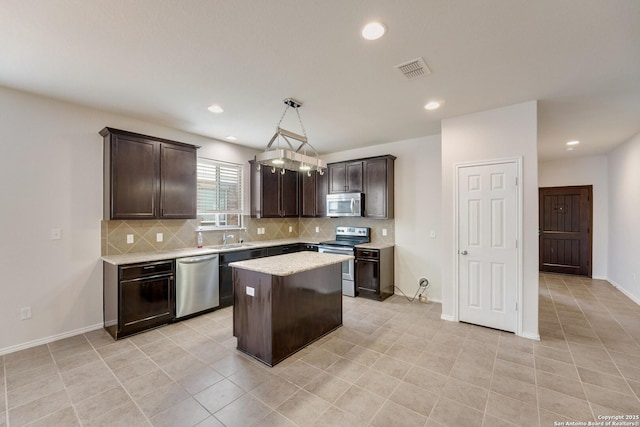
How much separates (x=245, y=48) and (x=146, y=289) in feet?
9.83

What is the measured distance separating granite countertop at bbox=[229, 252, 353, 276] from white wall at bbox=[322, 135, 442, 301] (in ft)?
6.61

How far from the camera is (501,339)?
125 inches

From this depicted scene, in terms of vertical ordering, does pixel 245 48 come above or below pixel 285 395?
above

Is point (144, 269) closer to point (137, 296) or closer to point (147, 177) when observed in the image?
point (137, 296)

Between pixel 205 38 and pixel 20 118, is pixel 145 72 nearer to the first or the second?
pixel 205 38

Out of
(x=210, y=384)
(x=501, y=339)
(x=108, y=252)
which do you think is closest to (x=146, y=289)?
(x=108, y=252)

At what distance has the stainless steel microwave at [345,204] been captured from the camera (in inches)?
200

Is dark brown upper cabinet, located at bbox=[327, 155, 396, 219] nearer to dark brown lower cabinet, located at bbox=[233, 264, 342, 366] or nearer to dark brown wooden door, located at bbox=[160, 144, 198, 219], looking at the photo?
dark brown lower cabinet, located at bbox=[233, 264, 342, 366]

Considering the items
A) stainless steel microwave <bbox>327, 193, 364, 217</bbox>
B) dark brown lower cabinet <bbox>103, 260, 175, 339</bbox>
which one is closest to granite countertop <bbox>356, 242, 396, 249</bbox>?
stainless steel microwave <bbox>327, 193, 364, 217</bbox>

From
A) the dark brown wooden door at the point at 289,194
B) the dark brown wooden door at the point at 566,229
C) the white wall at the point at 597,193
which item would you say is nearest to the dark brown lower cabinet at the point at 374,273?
the dark brown wooden door at the point at 289,194

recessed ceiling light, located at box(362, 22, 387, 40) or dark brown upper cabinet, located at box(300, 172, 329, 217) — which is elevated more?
recessed ceiling light, located at box(362, 22, 387, 40)

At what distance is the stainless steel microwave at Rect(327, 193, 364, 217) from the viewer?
5082mm

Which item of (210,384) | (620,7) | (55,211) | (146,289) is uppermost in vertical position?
(620,7)

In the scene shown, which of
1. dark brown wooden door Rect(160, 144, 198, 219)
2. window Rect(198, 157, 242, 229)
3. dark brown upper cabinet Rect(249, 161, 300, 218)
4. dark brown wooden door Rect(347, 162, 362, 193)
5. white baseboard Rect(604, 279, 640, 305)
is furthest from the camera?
dark brown upper cabinet Rect(249, 161, 300, 218)
